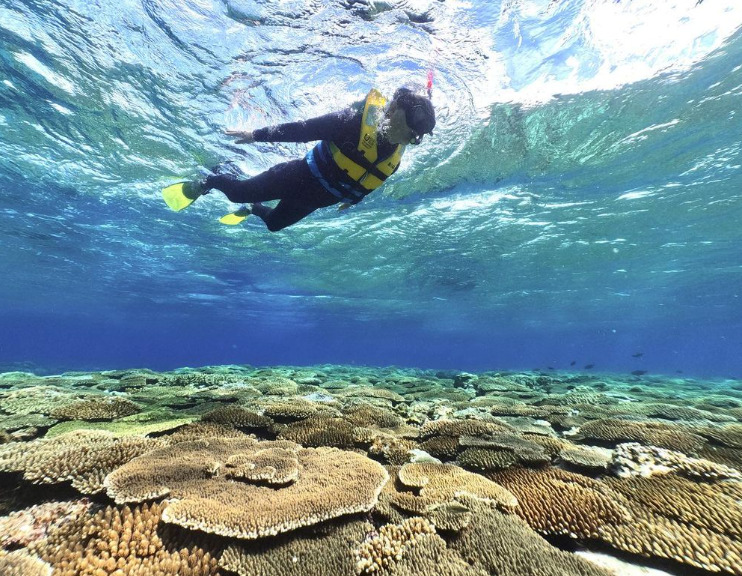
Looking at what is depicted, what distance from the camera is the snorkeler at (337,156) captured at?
227 inches

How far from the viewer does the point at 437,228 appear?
22688mm

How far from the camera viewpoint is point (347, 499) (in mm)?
2902

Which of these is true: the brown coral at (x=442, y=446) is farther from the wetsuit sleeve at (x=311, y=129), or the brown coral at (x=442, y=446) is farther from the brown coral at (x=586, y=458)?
the wetsuit sleeve at (x=311, y=129)

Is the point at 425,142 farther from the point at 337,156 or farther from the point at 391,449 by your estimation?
the point at 391,449

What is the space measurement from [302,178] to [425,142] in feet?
28.1

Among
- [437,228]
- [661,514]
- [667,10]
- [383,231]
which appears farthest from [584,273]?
[661,514]

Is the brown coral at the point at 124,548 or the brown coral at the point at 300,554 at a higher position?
the brown coral at the point at 124,548

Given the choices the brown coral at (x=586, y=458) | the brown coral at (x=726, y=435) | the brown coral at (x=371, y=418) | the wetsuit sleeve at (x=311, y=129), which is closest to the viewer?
the brown coral at (x=586, y=458)

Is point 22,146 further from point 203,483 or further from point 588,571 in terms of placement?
point 588,571

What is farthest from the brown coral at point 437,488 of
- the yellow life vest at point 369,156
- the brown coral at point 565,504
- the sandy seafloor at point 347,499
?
the yellow life vest at point 369,156

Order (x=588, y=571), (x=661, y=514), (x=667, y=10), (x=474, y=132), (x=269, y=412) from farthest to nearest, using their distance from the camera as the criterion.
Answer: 1. (x=474, y=132)
2. (x=667, y=10)
3. (x=269, y=412)
4. (x=661, y=514)
5. (x=588, y=571)

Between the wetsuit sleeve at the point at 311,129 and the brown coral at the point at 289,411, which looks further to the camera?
the wetsuit sleeve at the point at 311,129

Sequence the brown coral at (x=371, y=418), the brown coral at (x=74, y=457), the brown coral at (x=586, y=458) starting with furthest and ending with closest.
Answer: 1. the brown coral at (x=371, y=418)
2. the brown coral at (x=586, y=458)
3. the brown coral at (x=74, y=457)

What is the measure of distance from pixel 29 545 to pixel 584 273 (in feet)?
121
